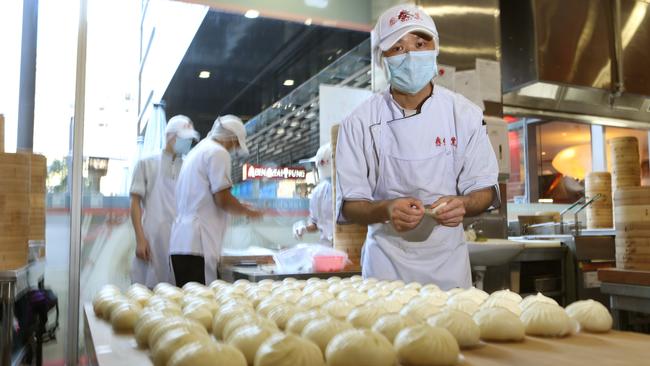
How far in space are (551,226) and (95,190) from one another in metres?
3.19

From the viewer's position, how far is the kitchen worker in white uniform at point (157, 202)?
3180 mm

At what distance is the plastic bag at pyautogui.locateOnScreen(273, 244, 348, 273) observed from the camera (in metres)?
2.59

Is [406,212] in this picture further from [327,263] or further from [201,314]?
[327,263]

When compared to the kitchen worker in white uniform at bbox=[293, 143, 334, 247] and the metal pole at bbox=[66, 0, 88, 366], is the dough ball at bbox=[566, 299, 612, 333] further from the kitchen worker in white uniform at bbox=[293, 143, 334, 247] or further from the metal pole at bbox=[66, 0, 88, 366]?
the kitchen worker in white uniform at bbox=[293, 143, 334, 247]

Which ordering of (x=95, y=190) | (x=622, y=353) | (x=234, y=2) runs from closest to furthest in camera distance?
1. (x=622, y=353)
2. (x=95, y=190)
3. (x=234, y=2)

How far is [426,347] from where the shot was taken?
744mm

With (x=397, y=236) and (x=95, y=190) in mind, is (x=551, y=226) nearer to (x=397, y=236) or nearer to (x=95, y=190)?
(x=397, y=236)

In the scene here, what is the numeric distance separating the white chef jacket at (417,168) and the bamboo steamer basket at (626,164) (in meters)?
2.37

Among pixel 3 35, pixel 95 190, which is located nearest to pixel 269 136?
pixel 95 190

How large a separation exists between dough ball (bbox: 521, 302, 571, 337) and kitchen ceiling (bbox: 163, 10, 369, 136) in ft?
10.3

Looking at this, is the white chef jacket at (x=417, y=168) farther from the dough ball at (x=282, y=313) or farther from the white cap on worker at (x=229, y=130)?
the white cap on worker at (x=229, y=130)

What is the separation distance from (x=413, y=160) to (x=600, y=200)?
10.0ft

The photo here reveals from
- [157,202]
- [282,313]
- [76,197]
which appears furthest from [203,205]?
[282,313]

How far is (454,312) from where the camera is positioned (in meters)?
0.90
